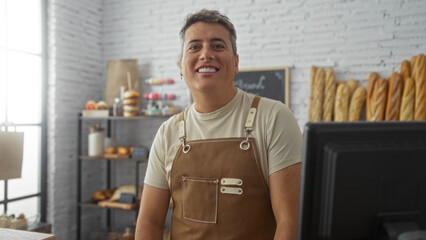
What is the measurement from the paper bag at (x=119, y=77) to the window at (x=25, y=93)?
0.66m

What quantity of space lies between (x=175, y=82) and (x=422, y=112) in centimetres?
235

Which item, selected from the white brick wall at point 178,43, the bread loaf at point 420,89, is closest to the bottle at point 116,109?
the white brick wall at point 178,43

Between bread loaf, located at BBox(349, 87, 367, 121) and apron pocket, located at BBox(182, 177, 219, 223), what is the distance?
2.16 meters

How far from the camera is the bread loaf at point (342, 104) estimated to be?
3248 millimetres

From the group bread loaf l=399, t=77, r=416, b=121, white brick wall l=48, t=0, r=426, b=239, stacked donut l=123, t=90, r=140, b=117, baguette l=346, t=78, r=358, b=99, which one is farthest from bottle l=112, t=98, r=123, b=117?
bread loaf l=399, t=77, r=416, b=121

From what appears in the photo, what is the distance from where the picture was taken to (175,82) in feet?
13.3

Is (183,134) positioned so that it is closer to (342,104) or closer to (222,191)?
(222,191)

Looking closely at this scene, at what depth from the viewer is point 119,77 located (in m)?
4.12

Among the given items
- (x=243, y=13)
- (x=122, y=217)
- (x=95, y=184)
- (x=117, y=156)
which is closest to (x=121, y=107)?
(x=117, y=156)

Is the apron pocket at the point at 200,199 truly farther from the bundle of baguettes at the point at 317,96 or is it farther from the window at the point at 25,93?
the window at the point at 25,93

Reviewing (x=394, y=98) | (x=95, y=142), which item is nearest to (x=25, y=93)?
(x=95, y=142)

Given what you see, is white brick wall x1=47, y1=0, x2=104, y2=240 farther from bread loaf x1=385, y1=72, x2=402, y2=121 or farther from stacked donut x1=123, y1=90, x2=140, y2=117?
bread loaf x1=385, y1=72, x2=402, y2=121

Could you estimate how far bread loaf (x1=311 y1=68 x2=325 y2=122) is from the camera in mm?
3338

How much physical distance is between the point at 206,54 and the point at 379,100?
2146mm
